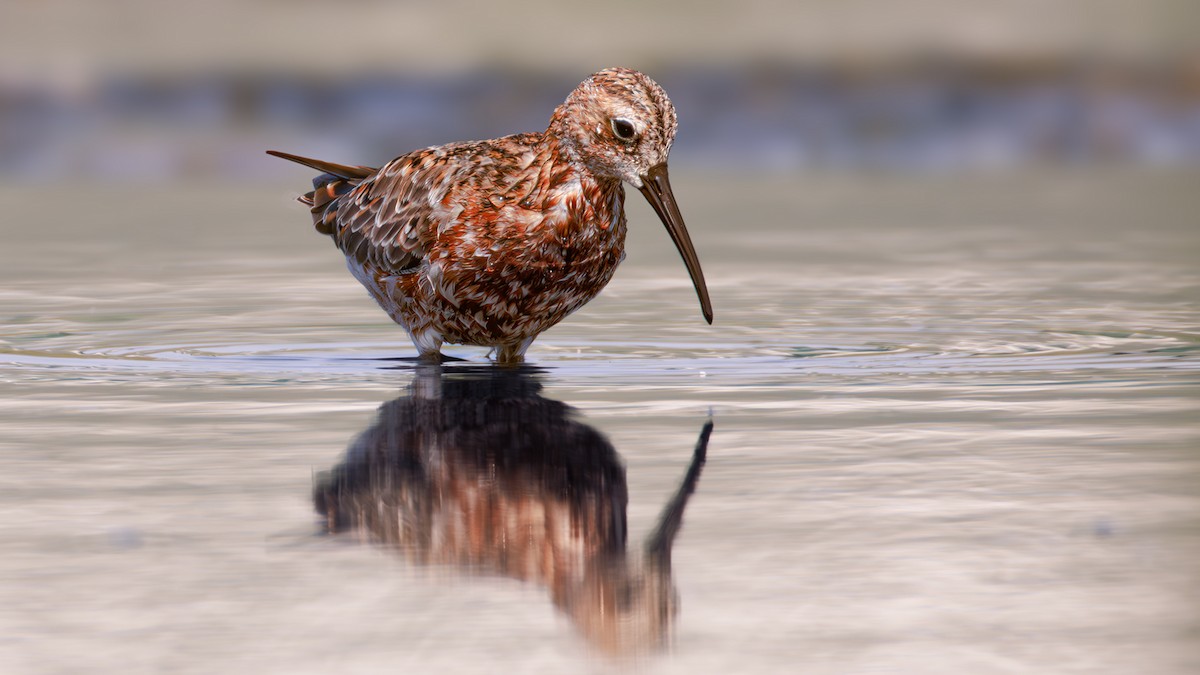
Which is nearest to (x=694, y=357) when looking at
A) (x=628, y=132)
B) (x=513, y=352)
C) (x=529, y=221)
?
(x=513, y=352)

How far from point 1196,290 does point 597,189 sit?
159 inches

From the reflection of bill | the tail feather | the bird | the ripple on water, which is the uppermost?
the tail feather

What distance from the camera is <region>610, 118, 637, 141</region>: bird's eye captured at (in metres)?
7.85

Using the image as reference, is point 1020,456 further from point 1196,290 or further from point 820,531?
point 1196,290

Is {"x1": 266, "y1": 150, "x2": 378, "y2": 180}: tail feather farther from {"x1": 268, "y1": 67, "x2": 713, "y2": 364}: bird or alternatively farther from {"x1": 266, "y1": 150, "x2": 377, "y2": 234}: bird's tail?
{"x1": 268, "y1": 67, "x2": 713, "y2": 364}: bird

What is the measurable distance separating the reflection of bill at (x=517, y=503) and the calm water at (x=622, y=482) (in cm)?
2

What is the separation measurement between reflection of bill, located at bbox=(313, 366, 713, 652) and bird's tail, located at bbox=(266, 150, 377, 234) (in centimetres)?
258

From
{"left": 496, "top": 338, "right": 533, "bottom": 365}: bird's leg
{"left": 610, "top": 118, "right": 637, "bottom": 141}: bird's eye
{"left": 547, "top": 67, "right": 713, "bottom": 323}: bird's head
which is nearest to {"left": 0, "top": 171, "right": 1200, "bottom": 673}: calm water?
{"left": 496, "top": 338, "right": 533, "bottom": 365}: bird's leg

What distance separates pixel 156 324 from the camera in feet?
32.4

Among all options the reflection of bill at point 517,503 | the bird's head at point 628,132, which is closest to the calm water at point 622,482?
the reflection of bill at point 517,503

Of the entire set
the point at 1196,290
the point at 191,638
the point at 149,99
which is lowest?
the point at 191,638

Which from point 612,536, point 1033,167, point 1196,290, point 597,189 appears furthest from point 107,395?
point 1033,167

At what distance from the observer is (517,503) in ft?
17.9

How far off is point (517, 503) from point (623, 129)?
274 cm
